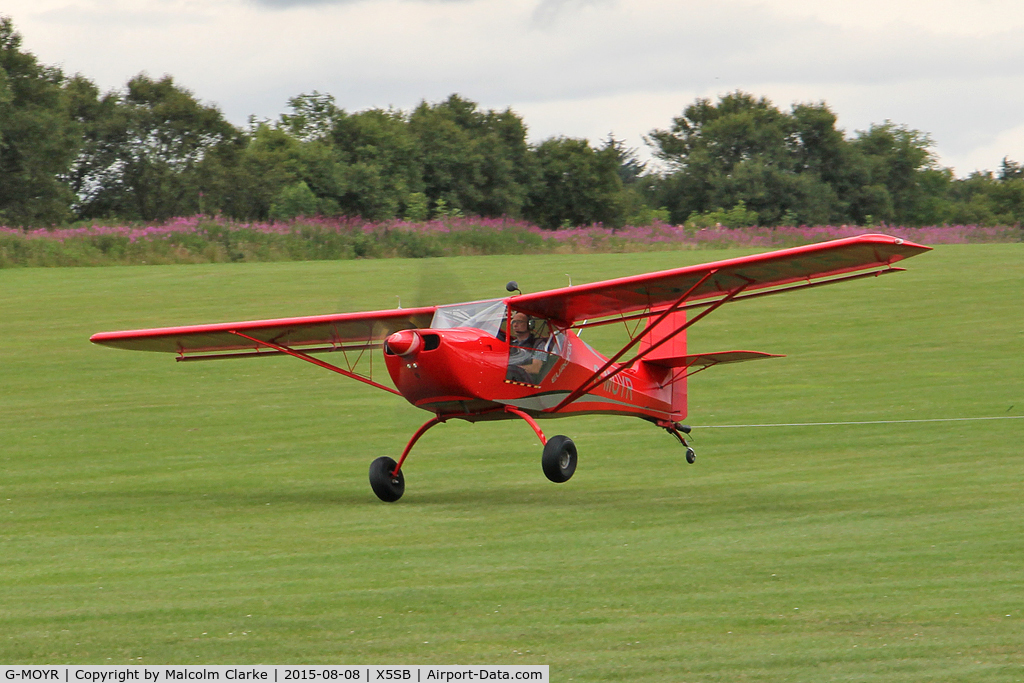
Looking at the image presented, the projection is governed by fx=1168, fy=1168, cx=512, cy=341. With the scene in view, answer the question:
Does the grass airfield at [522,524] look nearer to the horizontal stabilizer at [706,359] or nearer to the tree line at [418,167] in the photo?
the horizontal stabilizer at [706,359]

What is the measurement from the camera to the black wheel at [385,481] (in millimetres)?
12602

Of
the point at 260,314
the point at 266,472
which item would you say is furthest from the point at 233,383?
the point at 266,472

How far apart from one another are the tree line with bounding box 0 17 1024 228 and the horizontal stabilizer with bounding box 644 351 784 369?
37.5m

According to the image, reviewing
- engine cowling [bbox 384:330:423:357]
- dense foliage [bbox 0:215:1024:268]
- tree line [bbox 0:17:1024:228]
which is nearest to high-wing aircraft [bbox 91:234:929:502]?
engine cowling [bbox 384:330:423:357]

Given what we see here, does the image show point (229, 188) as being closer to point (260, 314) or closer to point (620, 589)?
point (260, 314)

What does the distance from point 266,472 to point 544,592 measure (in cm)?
753

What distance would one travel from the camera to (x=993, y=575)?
28.8ft

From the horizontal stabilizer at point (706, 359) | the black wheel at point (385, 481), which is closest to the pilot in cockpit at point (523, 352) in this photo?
the black wheel at point (385, 481)

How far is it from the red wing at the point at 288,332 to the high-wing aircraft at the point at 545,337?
0.09ft

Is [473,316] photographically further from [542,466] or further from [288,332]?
[288,332]

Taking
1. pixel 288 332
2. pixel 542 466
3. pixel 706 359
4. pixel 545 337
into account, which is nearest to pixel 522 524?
pixel 542 466

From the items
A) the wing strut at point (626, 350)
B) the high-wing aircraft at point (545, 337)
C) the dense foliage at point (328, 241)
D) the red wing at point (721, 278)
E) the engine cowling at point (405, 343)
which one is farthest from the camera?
Answer: the dense foliage at point (328, 241)

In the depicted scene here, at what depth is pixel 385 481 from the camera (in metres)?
12.6

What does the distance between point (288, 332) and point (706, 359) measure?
510 centimetres
